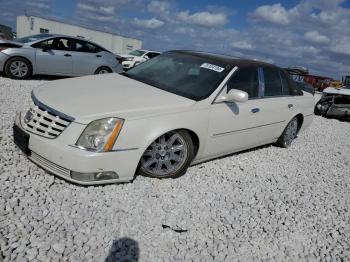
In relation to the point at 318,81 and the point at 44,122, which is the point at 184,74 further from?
the point at 318,81

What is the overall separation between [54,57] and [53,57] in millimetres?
28

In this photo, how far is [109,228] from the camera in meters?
2.75

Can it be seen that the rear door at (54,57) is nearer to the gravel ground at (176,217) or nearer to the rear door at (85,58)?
the rear door at (85,58)

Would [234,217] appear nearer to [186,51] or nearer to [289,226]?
[289,226]

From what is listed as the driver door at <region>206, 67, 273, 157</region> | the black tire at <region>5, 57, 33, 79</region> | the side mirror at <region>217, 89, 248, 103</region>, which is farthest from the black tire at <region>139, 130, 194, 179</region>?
the black tire at <region>5, 57, 33, 79</region>

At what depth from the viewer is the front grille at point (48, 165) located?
3096 millimetres

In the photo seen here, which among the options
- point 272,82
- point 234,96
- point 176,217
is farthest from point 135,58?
point 176,217

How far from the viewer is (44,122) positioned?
316 centimetres

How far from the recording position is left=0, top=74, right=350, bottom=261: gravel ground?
2.54 meters

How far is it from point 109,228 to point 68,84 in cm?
202

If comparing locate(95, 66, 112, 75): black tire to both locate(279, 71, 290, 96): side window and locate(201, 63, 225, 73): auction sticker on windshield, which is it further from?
locate(201, 63, 225, 73): auction sticker on windshield

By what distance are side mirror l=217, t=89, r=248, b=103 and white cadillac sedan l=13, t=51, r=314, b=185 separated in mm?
12

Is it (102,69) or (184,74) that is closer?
(184,74)

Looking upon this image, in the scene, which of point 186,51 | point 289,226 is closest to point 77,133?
point 289,226
